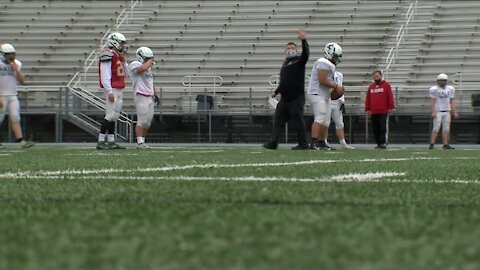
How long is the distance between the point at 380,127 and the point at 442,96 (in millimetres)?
1377

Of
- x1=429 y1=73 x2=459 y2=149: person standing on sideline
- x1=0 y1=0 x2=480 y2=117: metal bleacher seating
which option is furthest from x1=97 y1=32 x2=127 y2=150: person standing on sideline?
x1=0 y1=0 x2=480 y2=117: metal bleacher seating

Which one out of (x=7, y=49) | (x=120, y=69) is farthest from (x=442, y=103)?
(x=7, y=49)

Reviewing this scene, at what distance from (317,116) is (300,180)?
7783mm

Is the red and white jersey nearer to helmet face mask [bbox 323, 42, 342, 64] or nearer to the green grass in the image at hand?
helmet face mask [bbox 323, 42, 342, 64]

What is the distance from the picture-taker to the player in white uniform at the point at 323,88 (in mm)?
11859

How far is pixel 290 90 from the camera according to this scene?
38.3 ft

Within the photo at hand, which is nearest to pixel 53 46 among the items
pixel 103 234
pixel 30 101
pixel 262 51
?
pixel 30 101

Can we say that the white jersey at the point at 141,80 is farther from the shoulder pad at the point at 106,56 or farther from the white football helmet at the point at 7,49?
the white football helmet at the point at 7,49

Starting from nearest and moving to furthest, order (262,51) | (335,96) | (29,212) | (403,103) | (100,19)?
1. (29,212)
2. (335,96)
3. (403,103)
4. (262,51)
5. (100,19)

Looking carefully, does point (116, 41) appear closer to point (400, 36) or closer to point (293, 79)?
point (293, 79)

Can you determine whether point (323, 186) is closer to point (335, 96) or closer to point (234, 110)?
point (335, 96)

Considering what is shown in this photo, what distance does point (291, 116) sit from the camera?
1176 cm

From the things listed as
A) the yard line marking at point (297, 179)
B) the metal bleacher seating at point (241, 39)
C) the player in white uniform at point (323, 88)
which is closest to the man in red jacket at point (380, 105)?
the player in white uniform at point (323, 88)

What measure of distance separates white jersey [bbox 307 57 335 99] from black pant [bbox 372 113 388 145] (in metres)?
2.66
